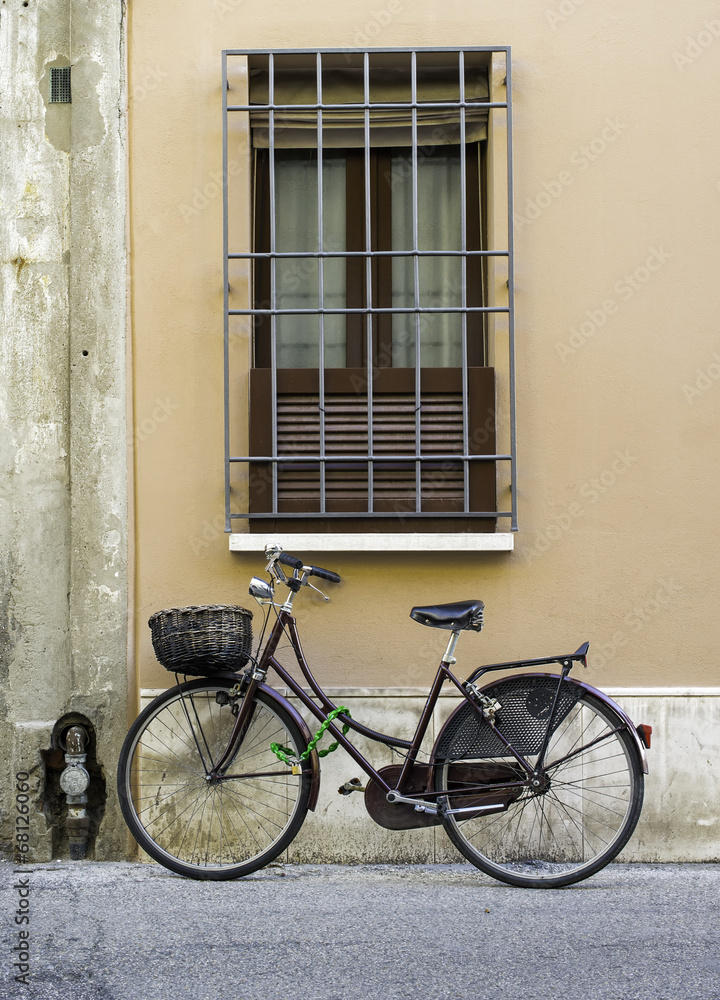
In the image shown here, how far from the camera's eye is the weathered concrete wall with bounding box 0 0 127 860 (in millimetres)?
4293

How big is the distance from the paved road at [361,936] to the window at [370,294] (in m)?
1.59

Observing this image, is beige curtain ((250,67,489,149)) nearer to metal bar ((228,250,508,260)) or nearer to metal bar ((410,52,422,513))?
metal bar ((410,52,422,513))

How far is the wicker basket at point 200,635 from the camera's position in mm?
3682

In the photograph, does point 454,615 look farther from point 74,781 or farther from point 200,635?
point 74,781

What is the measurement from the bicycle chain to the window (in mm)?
884

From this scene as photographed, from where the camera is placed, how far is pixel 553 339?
4363mm

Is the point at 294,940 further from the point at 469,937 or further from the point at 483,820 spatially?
the point at 483,820

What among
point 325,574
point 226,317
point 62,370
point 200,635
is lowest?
point 200,635

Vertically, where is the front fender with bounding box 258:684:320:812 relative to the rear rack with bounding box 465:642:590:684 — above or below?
below

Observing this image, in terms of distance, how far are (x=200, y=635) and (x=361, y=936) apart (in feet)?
4.10

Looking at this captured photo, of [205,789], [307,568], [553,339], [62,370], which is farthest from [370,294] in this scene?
[205,789]

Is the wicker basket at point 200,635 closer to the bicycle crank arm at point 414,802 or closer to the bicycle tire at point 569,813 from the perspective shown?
the bicycle crank arm at point 414,802

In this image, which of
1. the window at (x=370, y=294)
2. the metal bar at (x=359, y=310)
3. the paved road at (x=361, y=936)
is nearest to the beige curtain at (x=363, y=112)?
the window at (x=370, y=294)

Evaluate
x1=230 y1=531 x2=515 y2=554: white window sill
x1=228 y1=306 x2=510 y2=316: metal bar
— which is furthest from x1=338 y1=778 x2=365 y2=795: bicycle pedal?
x1=228 y1=306 x2=510 y2=316: metal bar
